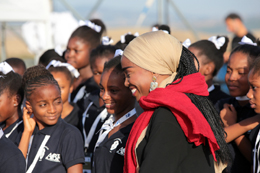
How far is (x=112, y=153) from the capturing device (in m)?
2.52

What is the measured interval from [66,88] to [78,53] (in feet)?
3.18

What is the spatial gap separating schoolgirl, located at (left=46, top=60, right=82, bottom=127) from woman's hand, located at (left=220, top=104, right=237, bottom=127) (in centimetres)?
176

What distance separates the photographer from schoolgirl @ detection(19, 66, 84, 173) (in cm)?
272

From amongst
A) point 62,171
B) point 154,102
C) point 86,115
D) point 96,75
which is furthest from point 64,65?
point 154,102

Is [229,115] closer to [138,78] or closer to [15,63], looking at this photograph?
[138,78]

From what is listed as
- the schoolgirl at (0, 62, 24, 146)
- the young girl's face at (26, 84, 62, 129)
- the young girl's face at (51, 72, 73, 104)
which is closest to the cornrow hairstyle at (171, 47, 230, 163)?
the young girl's face at (26, 84, 62, 129)

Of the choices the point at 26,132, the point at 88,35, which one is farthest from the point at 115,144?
the point at 88,35

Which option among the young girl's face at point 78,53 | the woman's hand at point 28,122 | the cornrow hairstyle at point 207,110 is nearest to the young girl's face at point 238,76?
the cornrow hairstyle at point 207,110

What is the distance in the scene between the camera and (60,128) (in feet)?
9.52

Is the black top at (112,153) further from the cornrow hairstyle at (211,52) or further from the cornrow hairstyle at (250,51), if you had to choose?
the cornrow hairstyle at (211,52)

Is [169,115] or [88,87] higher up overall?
[169,115]

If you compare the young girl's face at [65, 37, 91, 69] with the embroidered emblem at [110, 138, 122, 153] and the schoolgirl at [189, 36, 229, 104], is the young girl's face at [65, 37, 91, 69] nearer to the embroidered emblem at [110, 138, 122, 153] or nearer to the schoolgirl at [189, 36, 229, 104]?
the schoolgirl at [189, 36, 229, 104]

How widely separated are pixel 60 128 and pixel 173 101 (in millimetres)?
Result: 1375

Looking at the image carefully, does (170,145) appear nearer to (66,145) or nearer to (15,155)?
(15,155)
